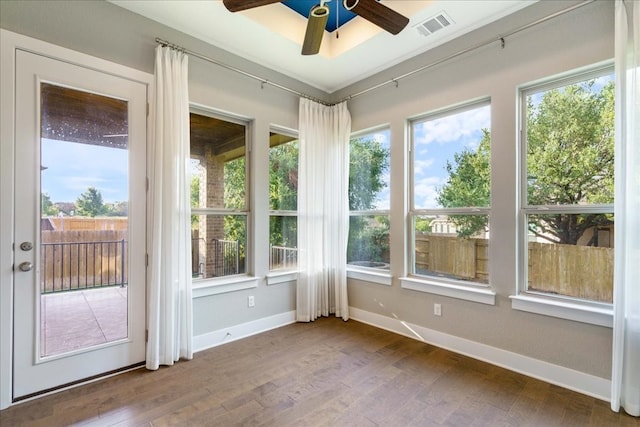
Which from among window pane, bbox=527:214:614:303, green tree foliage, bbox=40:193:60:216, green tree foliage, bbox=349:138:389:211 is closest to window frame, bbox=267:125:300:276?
green tree foliage, bbox=349:138:389:211

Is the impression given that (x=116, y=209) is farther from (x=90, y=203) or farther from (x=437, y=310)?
(x=437, y=310)

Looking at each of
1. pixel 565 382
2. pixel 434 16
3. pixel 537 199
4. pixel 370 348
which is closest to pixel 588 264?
pixel 537 199

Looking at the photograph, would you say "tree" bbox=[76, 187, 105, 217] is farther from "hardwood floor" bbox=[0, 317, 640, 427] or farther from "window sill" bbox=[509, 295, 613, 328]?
"window sill" bbox=[509, 295, 613, 328]

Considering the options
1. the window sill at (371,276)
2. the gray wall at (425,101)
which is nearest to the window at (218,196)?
the gray wall at (425,101)

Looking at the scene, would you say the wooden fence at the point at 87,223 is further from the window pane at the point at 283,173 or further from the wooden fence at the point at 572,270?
the wooden fence at the point at 572,270

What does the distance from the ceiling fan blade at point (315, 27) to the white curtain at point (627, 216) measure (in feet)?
6.49

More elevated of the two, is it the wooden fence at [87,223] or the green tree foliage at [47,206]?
the green tree foliage at [47,206]

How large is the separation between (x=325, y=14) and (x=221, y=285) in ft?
8.32

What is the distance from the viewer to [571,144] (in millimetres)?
2426

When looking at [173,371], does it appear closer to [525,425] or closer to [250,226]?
[250,226]

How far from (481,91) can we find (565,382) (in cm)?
248

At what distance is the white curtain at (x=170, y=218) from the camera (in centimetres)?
261

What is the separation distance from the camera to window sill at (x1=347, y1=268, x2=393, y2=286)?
3.57 meters

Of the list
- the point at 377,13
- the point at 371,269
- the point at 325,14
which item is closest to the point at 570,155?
the point at 377,13
